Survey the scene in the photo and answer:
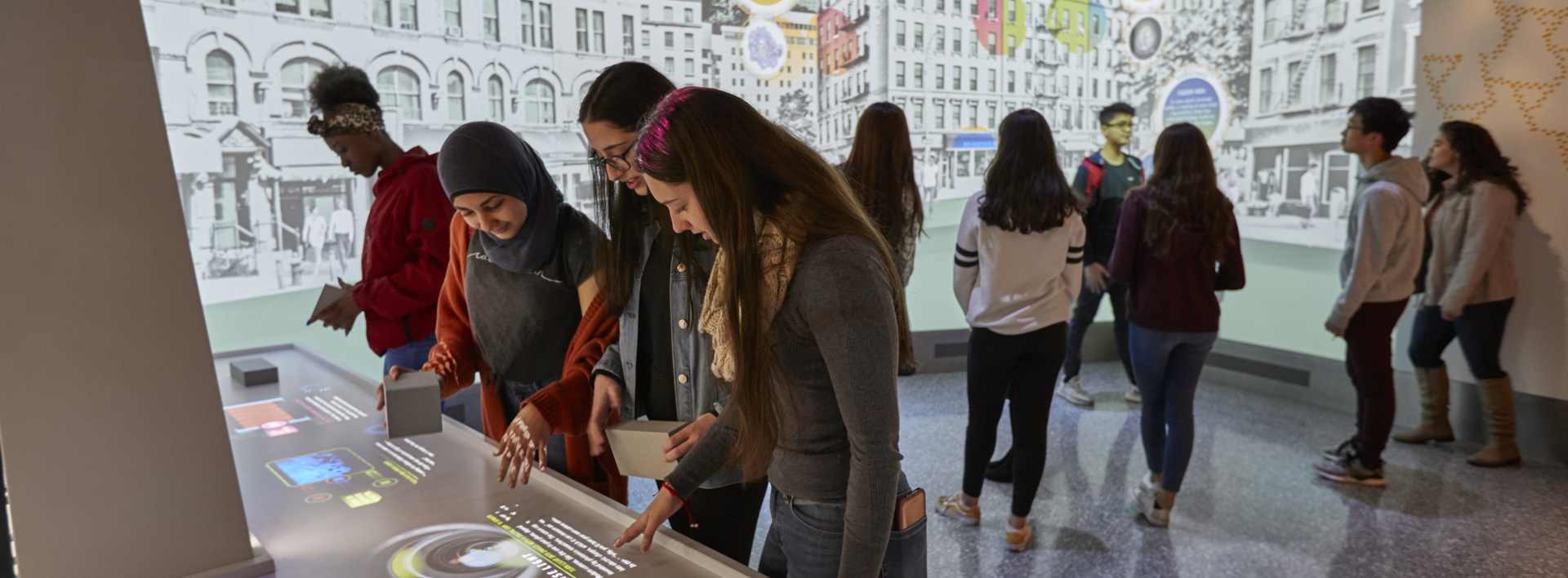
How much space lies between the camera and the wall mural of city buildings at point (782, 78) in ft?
12.9

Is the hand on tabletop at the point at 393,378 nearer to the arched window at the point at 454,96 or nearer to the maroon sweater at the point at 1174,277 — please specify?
the maroon sweater at the point at 1174,277

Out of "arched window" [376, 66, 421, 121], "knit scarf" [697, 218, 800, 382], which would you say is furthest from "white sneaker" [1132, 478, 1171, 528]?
"arched window" [376, 66, 421, 121]

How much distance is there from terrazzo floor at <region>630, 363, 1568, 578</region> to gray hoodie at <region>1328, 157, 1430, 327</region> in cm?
72

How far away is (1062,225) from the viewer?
2617 mm

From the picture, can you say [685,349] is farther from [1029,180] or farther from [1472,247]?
[1472,247]

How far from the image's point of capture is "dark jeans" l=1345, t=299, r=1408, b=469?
10.7 feet

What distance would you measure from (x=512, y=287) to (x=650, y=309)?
330 mm

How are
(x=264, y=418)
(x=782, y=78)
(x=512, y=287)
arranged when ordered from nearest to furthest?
1. (x=512, y=287)
2. (x=264, y=418)
3. (x=782, y=78)

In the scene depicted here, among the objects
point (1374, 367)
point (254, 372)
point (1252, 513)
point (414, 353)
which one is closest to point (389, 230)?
point (414, 353)

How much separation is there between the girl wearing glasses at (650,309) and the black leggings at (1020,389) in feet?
4.30

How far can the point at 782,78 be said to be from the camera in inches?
203

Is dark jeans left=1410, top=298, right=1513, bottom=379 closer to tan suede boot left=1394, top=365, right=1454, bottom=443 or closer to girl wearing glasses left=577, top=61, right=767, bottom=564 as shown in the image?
tan suede boot left=1394, top=365, right=1454, bottom=443

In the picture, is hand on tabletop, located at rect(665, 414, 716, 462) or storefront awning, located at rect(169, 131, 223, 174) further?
storefront awning, located at rect(169, 131, 223, 174)

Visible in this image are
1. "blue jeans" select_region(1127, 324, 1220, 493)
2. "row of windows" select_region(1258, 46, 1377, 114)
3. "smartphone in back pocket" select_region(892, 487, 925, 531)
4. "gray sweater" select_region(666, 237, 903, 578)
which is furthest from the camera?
"row of windows" select_region(1258, 46, 1377, 114)
